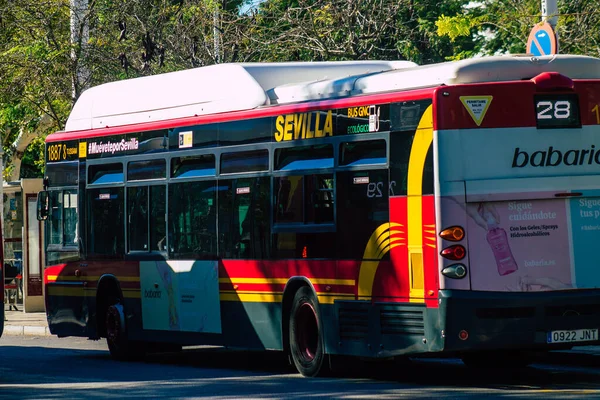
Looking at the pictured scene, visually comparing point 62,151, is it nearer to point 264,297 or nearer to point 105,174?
point 105,174

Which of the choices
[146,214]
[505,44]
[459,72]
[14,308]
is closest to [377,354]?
[459,72]

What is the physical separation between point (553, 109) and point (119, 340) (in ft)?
23.6

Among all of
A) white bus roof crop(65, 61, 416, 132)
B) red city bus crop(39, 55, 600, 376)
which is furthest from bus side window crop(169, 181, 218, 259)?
white bus roof crop(65, 61, 416, 132)

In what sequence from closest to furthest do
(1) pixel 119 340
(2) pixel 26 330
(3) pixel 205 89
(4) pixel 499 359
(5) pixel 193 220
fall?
1. (4) pixel 499 359
2. (5) pixel 193 220
3. (3) pixel 205 89
4. (1) pixel 119 340
5. (2) pixel 26 330

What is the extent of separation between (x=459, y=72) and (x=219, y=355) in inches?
279

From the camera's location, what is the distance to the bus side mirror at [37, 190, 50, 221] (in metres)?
19.0

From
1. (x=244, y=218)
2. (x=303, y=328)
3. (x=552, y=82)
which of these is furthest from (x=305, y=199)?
(x=552, y=82)

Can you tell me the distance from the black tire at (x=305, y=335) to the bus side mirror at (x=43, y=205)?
592cm

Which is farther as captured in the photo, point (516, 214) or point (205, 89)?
point (205, 89)

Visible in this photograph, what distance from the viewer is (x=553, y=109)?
12508 mm

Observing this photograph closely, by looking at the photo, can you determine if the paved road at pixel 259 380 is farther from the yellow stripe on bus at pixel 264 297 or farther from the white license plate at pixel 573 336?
the yellow stripe on bus at pixel 264 297

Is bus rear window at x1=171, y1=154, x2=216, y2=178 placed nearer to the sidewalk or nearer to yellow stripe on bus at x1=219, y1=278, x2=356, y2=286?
yellow stripe on bus at x1=219, y1=278, x2=356, y2=286

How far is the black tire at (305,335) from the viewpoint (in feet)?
45.8

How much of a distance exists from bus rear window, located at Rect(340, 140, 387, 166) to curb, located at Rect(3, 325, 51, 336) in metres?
10.8
